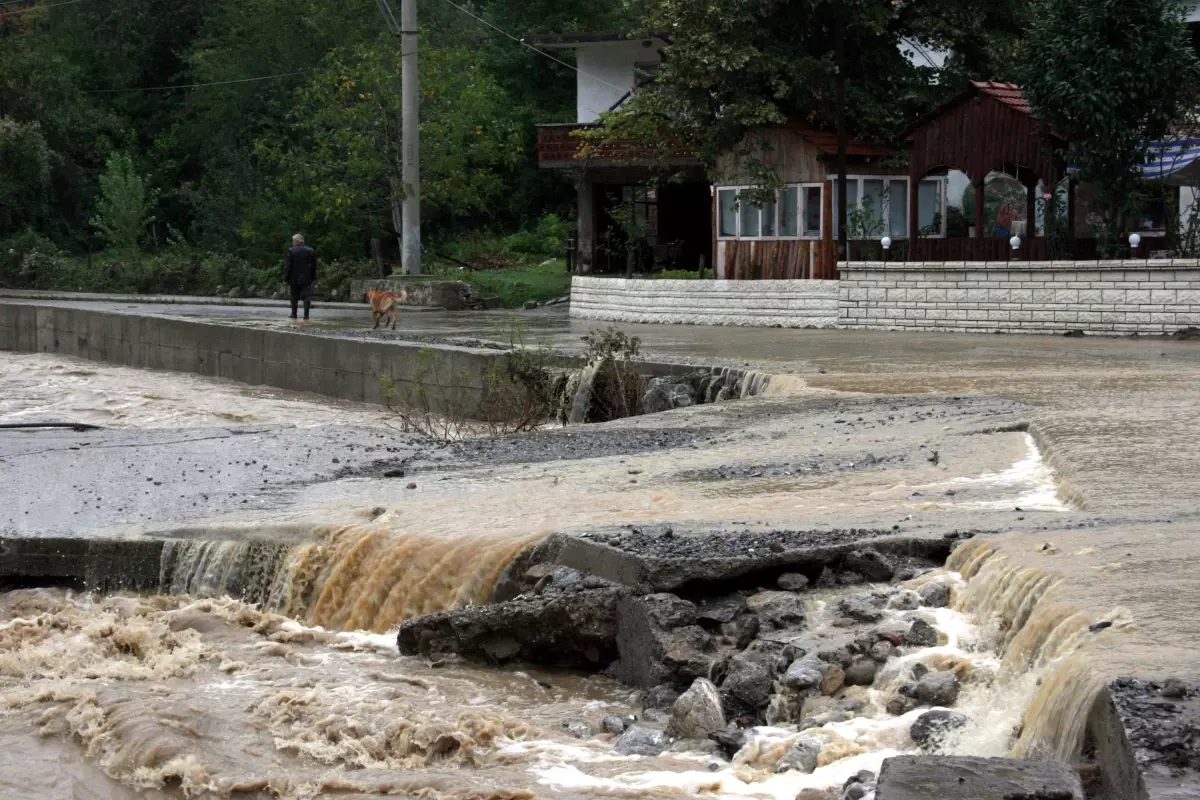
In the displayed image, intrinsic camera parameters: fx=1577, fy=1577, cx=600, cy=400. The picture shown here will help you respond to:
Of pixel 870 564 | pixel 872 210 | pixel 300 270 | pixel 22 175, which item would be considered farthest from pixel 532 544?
pixel 22 175

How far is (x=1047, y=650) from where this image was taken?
5.73 metres

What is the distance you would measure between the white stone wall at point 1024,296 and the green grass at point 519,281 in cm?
1165

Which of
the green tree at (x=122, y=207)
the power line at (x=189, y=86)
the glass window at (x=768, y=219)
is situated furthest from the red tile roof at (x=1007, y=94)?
the green tree at (x=122, y=207)

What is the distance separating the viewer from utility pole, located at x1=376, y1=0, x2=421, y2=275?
32.5m

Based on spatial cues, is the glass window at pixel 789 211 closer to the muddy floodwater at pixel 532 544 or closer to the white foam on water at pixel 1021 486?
the muddy floodwater at pixel 532 544

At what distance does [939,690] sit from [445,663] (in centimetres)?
283

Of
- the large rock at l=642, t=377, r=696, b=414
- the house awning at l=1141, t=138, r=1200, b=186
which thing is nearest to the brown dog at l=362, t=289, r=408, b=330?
the large rock at l=642, t=377, r=696, b=414

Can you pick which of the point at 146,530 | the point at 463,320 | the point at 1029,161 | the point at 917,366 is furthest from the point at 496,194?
the point at 146,530

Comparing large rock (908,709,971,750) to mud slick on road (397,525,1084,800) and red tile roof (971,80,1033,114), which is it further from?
red tile roof (971,80,1033,114)

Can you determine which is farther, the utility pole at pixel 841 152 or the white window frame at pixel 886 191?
the white window frame at pixel 886 191

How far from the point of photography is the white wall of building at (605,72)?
132ft

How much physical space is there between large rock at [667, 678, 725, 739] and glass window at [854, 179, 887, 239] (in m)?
22.1

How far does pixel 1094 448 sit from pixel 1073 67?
14.1 m

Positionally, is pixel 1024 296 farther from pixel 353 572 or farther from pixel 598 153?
pixel 353 572
